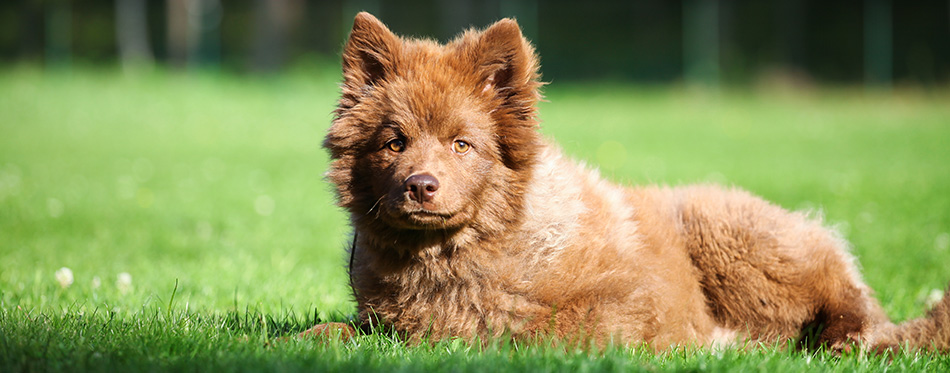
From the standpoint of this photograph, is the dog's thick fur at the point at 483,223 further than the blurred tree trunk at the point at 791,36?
No

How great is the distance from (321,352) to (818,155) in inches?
500

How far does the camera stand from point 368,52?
13.5 ft

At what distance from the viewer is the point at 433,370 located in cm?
333

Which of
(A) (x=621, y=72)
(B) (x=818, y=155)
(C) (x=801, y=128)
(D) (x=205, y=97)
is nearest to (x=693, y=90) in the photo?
(A) (x=621, y=72)

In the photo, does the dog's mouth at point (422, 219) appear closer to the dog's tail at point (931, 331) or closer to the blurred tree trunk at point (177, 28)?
the dog's tail at point (931, 331)

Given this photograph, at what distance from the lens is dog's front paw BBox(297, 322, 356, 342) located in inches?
152

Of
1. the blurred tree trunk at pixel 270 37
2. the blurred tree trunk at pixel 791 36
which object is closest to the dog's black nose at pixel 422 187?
the blurred tree trunk at pixel 270 37

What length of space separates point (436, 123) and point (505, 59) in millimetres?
525

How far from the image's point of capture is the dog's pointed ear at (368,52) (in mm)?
4062

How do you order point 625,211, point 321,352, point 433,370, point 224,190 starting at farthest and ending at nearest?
point 224,190
point 625,211
point 321,352
point 433,370

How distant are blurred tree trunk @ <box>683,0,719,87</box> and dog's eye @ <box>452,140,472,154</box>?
22520mm

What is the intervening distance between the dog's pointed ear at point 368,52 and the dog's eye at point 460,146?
55cm

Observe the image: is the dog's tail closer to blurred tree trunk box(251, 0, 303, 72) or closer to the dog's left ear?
the dog's left ear

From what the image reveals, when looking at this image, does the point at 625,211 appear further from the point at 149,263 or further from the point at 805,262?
the point at 149,263
